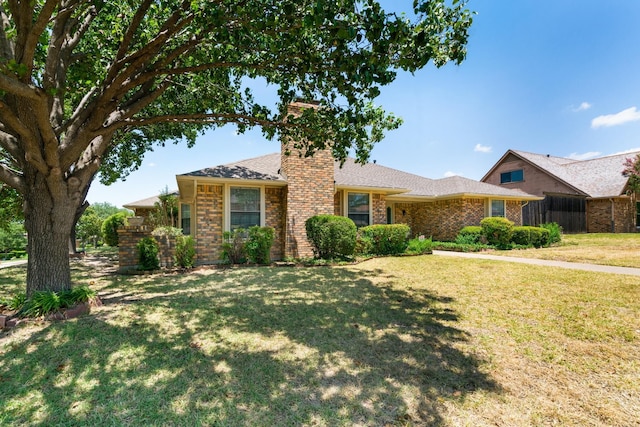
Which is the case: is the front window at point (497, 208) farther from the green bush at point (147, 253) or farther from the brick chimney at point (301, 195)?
the green bush at point (147, 253)

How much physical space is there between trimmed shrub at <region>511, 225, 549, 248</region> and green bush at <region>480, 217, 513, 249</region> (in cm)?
58

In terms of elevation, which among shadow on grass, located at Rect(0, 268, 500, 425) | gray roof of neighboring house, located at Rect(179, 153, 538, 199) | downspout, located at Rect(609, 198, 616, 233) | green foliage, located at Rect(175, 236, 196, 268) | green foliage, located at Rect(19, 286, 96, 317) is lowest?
shadow on grass, located at Rect(0, 268, 500, 425)


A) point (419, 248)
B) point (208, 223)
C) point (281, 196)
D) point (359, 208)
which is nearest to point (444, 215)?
point (419, 248)

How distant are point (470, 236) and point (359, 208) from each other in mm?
6176

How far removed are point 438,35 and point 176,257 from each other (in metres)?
Answer: 9.00

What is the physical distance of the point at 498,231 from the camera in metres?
14.1

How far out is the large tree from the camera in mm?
3666

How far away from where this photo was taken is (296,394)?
2602 millimetres

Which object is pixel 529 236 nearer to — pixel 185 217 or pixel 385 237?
pixel 385 237

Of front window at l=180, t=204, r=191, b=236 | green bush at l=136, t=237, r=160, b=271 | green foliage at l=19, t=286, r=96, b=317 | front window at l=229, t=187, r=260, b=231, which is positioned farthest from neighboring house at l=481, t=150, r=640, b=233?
green foliage at l=19, t=286, r=96, b=317

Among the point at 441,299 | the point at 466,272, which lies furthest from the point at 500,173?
the point at 441,299

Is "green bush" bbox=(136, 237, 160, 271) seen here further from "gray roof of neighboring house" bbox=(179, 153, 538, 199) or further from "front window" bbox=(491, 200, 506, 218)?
"front window" bbox=(491, 200, 506, 218)

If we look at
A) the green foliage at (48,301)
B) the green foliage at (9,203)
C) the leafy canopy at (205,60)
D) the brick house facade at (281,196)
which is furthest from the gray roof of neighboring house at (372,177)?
the green foliage at (9,203)

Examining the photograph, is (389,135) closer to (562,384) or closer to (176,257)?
(562,384)
